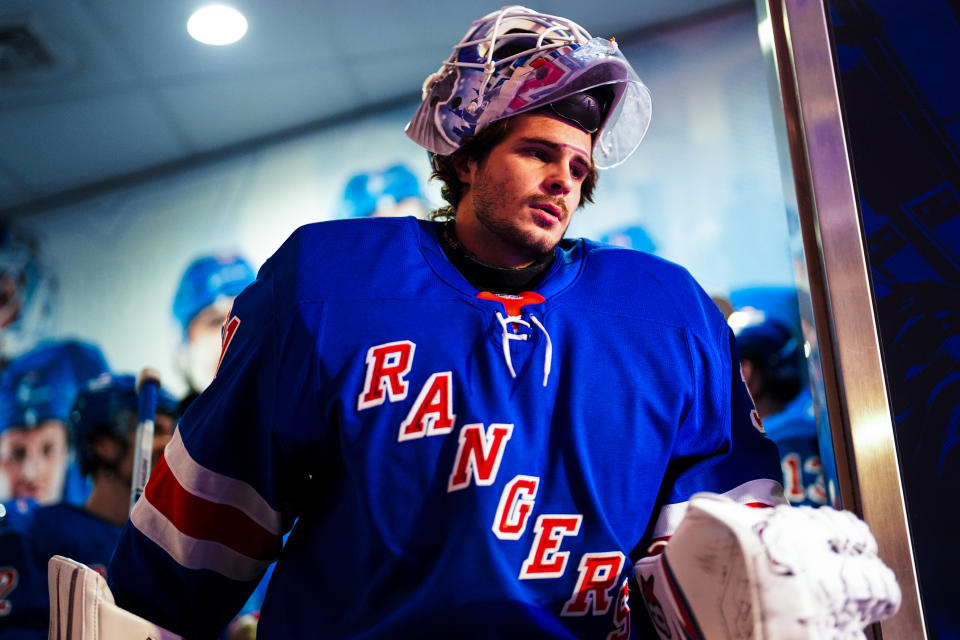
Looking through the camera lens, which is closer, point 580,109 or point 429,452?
point 429,452

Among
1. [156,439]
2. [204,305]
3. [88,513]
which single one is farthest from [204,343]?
[88,513]

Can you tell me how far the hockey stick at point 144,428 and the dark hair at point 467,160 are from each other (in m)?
1.10

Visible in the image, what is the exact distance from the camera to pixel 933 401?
936 millimetres

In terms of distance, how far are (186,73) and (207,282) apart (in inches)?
25.9

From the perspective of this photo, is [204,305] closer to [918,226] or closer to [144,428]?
[144,428]

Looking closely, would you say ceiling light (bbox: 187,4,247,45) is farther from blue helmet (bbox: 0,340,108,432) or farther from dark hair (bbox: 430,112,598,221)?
dark hair (bbox: 430,112,598,221)

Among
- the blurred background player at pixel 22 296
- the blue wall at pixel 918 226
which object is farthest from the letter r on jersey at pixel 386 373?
the blurred background player at pixel 22 296

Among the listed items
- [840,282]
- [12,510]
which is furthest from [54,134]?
[840,282]

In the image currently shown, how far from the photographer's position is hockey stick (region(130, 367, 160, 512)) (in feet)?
6.77

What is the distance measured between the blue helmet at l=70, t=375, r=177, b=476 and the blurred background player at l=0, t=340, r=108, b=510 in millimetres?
52

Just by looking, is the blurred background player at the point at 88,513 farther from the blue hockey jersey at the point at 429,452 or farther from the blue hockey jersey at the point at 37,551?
the blue hockey jersey at the point at 429,452

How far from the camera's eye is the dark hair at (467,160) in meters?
1.20

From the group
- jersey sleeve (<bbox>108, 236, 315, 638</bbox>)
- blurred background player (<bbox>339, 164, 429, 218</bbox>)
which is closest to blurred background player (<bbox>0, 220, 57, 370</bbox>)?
blurred background player (<bbox>339, 164, 429, 218</bbox>)

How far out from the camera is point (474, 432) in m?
0.93
